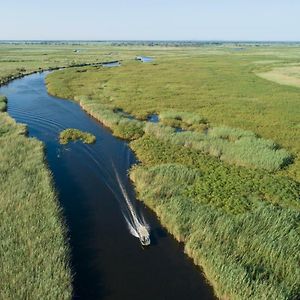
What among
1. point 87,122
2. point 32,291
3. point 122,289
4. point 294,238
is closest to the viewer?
point 32,291

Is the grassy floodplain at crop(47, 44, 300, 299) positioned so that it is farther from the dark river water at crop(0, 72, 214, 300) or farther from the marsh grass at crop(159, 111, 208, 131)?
the dark river water at crop(0, 72, 214, 300)

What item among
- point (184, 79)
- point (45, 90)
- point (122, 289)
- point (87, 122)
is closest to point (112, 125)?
point (87, 122)

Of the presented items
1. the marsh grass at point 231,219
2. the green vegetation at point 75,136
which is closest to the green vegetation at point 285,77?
the green vegetation at point 75,136

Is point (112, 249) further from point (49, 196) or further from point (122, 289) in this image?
point (49, 196)

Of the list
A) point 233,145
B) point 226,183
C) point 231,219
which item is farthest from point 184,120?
point 231,219

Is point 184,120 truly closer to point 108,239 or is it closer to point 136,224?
point 136,224

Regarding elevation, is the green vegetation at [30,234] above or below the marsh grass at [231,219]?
above

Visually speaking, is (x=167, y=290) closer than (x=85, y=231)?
Yes

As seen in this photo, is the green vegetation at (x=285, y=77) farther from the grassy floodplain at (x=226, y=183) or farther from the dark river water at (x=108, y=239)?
the dark river water at (x=108, y=239)
